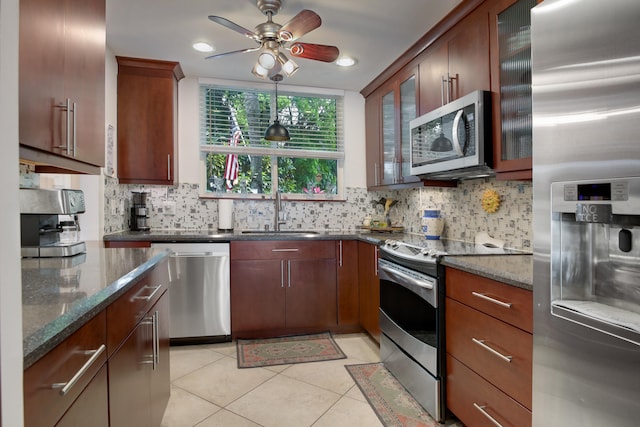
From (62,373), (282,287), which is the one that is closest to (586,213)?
(62,373)

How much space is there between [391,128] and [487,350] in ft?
7.20

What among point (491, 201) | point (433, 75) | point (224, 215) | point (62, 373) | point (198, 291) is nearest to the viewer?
point (62, 373)

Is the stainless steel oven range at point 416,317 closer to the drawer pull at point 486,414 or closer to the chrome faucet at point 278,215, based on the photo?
the drawer pull at point 486,414

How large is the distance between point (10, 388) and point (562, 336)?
1.36m

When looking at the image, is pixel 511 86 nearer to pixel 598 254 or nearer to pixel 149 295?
pixel 598 254

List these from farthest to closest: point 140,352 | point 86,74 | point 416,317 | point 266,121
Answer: point 266,121 < point 416,317 < point 86,74 < point 140,352

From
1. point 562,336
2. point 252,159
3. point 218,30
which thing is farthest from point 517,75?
point 252,159

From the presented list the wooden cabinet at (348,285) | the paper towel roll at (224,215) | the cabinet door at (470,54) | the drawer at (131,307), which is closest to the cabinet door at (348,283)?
the wooden cabinet at (348,285)

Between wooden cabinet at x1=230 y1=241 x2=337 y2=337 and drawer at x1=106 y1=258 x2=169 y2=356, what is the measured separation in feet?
4.26

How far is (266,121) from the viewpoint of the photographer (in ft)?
12.7

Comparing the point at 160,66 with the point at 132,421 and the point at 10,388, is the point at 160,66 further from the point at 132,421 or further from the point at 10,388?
the point at 10,388

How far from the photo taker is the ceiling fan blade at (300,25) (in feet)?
6.45

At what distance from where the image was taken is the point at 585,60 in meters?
1.08

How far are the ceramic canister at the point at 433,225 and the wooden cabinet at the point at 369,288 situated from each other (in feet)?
1.57
